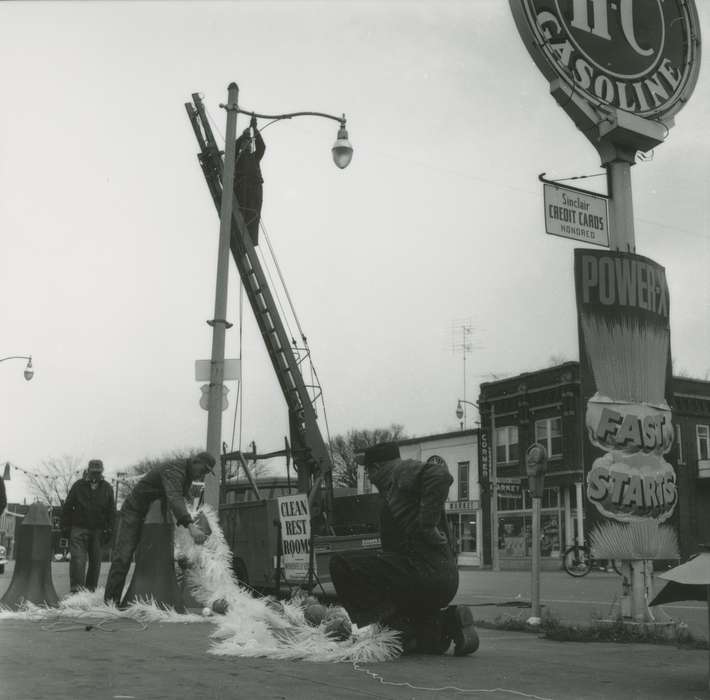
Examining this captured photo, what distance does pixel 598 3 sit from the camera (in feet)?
31.2

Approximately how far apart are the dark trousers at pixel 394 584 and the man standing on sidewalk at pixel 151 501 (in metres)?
2.68

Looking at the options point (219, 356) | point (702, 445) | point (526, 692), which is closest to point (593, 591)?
point (219, 356)

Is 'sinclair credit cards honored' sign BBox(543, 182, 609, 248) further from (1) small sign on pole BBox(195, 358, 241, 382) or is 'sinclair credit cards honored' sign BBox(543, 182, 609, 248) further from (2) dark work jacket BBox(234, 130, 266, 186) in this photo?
(2) dark work jacket BBox(234, 130, 266, 186)

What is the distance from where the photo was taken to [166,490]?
861cm

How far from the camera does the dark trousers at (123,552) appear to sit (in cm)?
866

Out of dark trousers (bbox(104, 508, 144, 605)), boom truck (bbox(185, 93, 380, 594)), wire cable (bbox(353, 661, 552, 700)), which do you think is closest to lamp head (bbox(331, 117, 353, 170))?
boom truck (bbox(185, 93, 380, 594))

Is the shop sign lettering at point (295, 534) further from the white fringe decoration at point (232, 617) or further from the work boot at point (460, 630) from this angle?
the work boot at point (460, 630)

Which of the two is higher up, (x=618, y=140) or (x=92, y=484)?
(x=618, y=140)

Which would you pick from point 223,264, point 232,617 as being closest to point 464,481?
point 223,264

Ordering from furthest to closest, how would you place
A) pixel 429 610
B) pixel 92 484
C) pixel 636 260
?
pixel 92 484 < pixel 636 260 < pixel 429 610

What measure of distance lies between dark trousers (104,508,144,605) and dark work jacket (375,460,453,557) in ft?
11.6

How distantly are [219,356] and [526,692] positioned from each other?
9.79 meters

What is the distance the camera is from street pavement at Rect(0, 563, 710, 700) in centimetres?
449

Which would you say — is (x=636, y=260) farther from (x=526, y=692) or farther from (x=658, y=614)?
(x=526, y=692)
